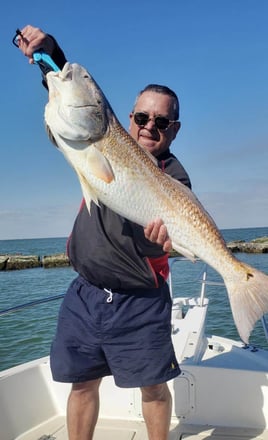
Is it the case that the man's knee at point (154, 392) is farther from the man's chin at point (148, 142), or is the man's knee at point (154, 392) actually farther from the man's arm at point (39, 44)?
the man's chin at point (148, 142)

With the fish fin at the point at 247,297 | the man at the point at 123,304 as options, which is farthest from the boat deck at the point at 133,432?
the fish fin at the point at 247,297

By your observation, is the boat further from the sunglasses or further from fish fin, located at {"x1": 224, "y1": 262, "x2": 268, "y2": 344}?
the sunglasses

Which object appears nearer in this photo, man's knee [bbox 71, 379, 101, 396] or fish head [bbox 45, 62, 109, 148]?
fish head [bbox 45, 62, 109, 148]

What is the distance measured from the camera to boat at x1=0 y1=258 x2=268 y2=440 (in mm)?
3863

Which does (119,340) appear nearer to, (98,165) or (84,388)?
(84,388)

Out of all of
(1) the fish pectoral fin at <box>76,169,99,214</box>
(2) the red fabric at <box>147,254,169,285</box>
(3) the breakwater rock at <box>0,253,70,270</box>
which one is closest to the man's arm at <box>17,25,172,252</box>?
(2) the red fabric at <box>147,254,169,285</box>

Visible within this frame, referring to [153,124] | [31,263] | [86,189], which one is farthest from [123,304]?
[31,263]

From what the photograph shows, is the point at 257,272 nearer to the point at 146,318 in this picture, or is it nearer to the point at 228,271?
the point at 228,271

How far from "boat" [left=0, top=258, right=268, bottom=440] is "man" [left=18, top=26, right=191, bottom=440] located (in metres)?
1.00

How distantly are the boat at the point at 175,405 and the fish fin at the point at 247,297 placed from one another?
152 cm

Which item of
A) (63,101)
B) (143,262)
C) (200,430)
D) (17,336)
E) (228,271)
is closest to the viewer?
(63,101)

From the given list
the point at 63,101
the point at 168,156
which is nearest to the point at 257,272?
the point at 168,156

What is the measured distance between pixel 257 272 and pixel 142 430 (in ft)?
7.23

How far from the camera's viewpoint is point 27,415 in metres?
4.09
